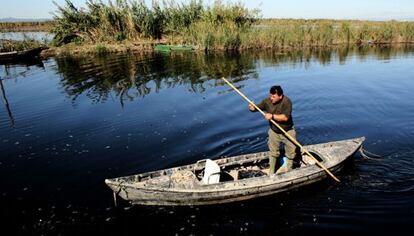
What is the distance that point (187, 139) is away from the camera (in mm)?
12633

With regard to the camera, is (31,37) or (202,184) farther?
(31,37)

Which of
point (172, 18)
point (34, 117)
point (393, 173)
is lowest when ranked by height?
point (393, 173)

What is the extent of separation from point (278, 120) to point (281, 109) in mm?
279

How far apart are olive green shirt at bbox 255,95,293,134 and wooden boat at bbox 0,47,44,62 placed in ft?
93.2

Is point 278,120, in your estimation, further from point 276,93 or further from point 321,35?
point 321,35

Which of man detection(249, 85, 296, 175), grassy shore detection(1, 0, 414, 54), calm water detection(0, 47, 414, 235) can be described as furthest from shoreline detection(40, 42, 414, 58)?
man detection(249, 85, 296, 175)

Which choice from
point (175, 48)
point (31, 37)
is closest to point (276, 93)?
point (175, 48)

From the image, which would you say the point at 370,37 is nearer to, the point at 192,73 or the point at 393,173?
the point at 192,73

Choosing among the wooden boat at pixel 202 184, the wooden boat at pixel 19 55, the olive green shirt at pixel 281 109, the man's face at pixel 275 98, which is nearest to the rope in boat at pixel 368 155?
the wooden boat at pixel 202 184

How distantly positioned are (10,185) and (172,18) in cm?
3100

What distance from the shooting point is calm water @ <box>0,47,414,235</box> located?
26.9 feet

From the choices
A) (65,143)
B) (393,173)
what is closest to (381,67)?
(393,173)

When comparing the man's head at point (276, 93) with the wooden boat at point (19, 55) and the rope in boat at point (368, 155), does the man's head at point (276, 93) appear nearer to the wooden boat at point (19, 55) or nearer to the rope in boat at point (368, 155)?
the rope in boat at point (368, 155)

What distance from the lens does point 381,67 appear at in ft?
82.0
